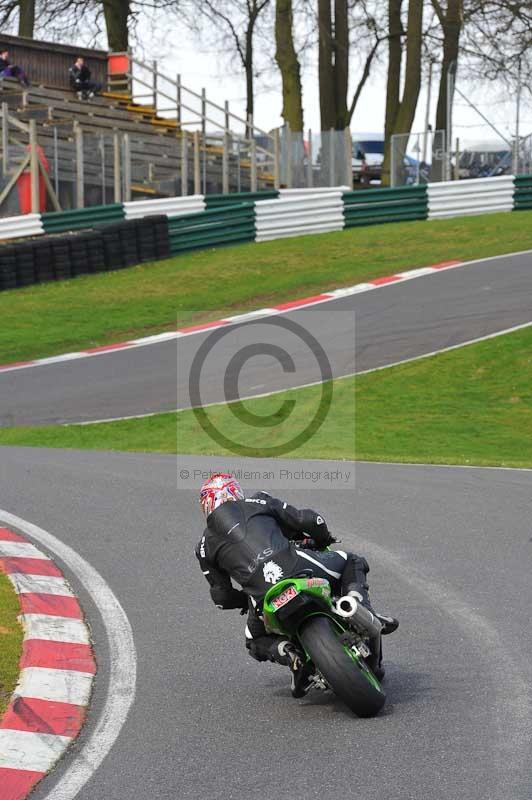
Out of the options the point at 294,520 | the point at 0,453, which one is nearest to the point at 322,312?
the point at 0,453

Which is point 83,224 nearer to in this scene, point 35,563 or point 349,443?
point 349,443

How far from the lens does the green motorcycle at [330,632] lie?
17.9ft

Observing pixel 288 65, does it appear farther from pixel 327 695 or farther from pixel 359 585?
pixel 327 695

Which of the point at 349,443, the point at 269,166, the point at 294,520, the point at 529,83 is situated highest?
the point at 529,83

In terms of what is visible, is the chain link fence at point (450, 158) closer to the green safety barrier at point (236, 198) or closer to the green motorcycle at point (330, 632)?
the green safety barrier at point (236, 198)

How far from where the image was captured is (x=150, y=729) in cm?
550

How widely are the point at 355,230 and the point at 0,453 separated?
17041mm

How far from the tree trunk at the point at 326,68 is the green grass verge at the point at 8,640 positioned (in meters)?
32.4

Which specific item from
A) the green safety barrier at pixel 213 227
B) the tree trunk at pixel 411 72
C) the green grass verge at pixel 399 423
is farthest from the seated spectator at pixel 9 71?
the green grass verge at pixel 399 423

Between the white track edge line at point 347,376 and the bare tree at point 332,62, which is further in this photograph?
the bare tree at point 332,62

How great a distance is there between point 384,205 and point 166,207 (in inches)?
233

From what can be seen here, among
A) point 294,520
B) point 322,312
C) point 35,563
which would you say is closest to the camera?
point 294,520

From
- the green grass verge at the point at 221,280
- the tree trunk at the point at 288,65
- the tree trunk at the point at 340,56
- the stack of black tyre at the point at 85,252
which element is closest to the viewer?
the green grass verge at the point at 221,280

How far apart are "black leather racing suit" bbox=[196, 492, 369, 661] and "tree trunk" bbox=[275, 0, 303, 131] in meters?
32.1
